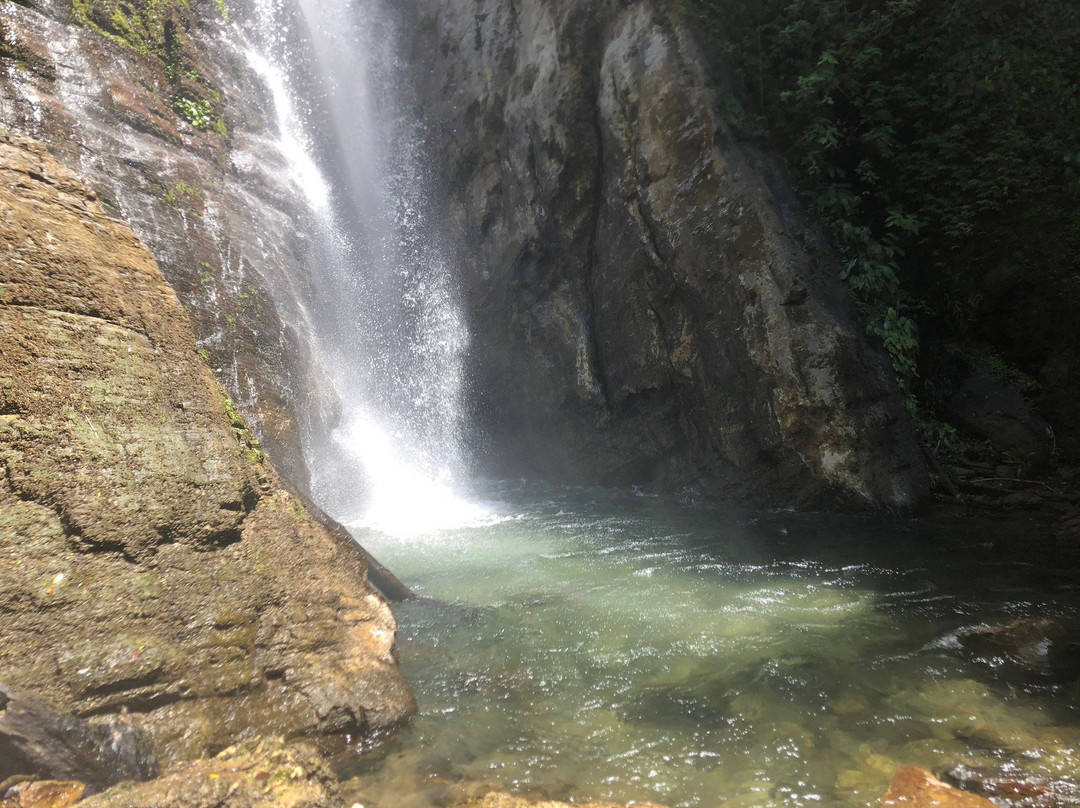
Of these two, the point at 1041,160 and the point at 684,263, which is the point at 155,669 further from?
the point at 1041,160

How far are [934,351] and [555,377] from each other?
20.0ft

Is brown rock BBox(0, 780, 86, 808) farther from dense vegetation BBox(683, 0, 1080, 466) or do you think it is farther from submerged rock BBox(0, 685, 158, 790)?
dense vegetation BBox(683, 0, 1080, 466)

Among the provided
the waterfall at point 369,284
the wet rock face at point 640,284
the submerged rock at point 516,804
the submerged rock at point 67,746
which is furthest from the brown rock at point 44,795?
the wet rock face at point 640,284

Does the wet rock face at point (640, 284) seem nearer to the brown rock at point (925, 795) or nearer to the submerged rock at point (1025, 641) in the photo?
the submerged rock at point (1025, 641)

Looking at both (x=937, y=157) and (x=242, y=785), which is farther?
(x=937, y=157)

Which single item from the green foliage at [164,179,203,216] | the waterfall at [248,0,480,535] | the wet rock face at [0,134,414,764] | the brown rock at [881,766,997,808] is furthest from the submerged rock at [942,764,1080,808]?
the green foliage at [164,179,203,216]

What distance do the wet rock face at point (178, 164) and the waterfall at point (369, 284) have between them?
1007 millimetres

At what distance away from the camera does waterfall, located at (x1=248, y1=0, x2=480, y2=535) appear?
10.0 metres

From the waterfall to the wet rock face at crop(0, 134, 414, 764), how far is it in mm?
5038

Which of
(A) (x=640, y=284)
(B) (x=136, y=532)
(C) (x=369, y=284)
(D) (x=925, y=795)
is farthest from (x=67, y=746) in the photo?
(C) (x=369, y=284)

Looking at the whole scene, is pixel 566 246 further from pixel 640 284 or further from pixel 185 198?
pixel 185 198

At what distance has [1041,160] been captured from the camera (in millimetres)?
6809

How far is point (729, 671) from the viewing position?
338cm

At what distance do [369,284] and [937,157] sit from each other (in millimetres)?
11421
